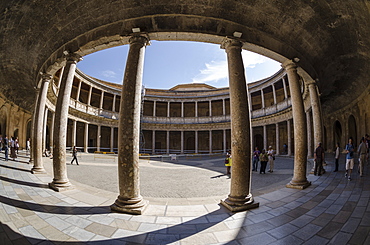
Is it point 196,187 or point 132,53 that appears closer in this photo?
point 132,53

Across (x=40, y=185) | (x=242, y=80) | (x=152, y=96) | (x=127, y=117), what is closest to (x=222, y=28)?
(x=242, y=80)

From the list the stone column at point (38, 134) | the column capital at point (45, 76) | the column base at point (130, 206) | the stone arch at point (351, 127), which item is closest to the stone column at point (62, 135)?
the column capital at point (45, 76)

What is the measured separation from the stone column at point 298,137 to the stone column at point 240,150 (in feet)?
10.2

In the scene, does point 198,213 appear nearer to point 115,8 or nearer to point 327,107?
point 115,8

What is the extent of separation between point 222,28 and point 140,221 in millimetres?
6085

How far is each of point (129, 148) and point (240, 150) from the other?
306cm

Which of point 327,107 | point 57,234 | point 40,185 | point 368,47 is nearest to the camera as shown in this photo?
point 57,234

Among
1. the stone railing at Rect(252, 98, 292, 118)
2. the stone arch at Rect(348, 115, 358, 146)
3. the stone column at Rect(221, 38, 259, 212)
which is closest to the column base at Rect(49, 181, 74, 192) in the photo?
the stone column at Rect(221, 38, 259, 212)

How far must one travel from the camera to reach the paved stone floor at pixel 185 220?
127 inches

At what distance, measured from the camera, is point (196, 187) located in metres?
7.26

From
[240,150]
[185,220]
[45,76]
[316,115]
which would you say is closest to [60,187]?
[185,220]

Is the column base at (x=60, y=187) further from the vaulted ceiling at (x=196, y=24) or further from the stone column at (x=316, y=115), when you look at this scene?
the stone column at (x=316, y=115)

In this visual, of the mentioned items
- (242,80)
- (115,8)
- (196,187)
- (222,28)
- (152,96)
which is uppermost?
(152,96)

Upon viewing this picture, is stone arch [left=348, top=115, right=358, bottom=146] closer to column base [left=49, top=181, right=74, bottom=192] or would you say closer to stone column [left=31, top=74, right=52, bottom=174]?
column base [left=49, top=181, right=74, bottom=192]
